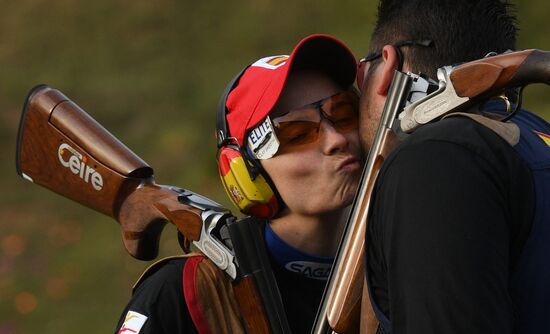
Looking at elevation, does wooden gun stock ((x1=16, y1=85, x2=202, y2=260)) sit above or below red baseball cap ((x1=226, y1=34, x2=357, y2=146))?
below

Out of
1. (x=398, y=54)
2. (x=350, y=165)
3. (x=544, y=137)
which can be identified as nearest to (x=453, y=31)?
(x=398, y=54)

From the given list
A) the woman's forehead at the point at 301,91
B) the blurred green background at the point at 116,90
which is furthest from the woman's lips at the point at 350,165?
the blurred green background at the point at 116,90

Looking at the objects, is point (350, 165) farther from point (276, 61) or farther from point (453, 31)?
point (453, 31)

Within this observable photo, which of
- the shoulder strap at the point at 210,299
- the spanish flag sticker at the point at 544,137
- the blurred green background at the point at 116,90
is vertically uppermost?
the spanish flag sticker at the point at 544,137

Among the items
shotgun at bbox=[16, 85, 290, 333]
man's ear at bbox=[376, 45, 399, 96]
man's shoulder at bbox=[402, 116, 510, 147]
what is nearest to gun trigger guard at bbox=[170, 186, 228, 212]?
shotgun at bbox=[16, 85, 290, 333]

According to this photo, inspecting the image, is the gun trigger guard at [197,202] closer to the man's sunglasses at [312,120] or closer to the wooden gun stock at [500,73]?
the man's sunglasses at [312,120]

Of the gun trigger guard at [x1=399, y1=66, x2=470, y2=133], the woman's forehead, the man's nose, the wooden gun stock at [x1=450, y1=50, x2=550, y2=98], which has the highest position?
the wooden gun stock at [x1=450, y1=50, x2=550, y2=98]

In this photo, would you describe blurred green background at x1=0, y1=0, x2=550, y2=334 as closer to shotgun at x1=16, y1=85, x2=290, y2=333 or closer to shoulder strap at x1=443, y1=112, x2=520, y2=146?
shotgun at x1=16, y1=85, x2=290, y2=333

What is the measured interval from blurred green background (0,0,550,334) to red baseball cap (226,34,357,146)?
13.2ft

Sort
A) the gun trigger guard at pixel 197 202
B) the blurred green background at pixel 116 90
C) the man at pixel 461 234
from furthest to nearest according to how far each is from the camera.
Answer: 1. the blurred green background at pixel 116 90
2. the gun trigger guard at pixel 197 202
3. the man at pixel 461 234

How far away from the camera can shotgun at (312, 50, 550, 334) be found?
81.7 inches

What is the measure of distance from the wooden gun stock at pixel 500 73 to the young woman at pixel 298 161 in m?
0.80

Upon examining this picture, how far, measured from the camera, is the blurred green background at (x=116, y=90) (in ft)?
24.4

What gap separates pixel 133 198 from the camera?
11.0ft
